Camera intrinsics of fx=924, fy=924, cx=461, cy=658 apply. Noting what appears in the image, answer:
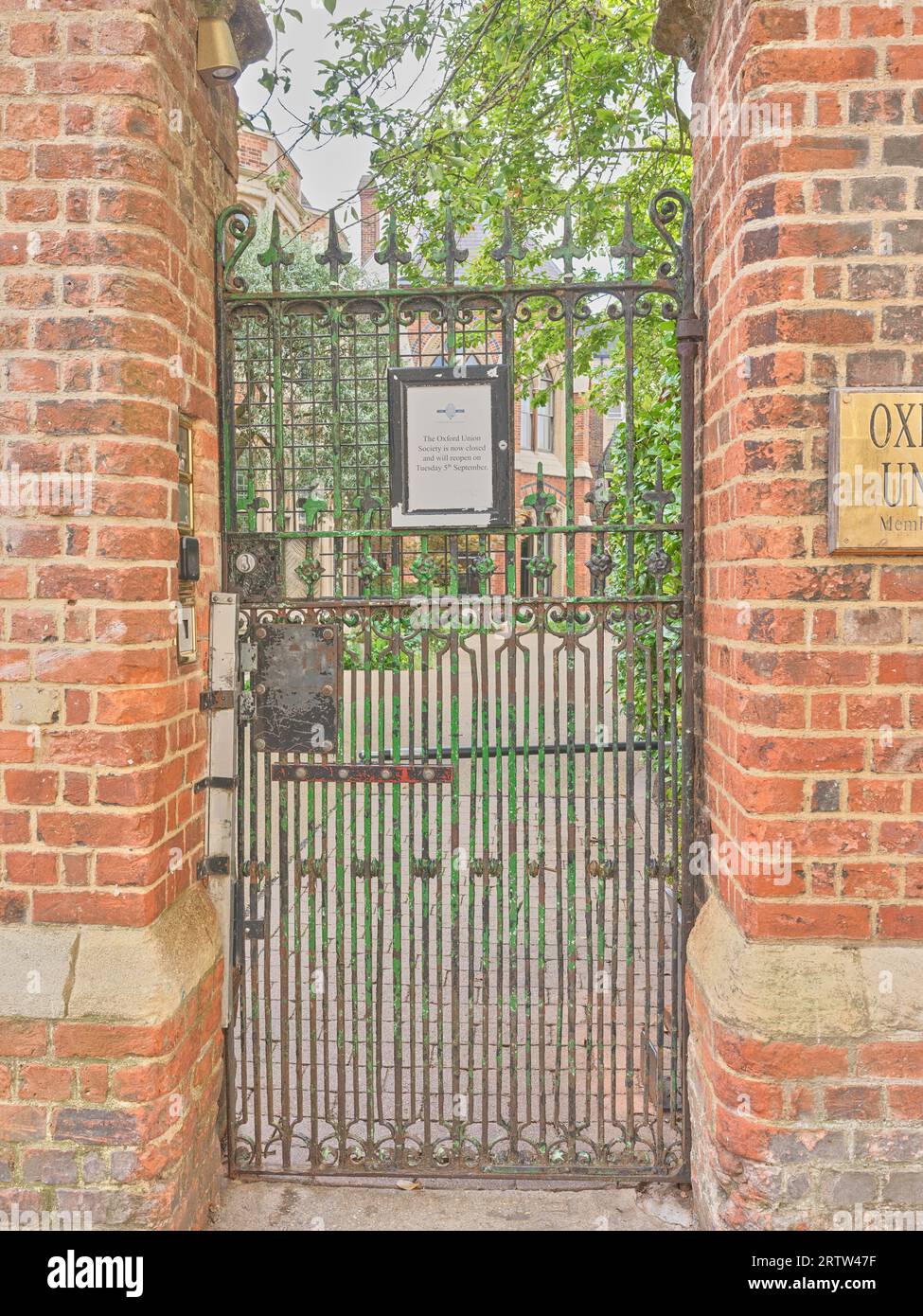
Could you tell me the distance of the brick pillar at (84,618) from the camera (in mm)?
2428

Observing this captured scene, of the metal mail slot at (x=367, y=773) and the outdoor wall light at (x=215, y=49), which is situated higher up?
the outdoor wall light at (x=215, y=49)

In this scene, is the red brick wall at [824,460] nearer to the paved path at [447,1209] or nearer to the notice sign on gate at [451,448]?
the notice sign on gate at [451,448]

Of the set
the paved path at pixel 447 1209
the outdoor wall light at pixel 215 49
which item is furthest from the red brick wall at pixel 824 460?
the outdoor wall light at pixel 215 49

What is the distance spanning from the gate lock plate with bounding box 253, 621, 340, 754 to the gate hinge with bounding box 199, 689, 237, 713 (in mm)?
89

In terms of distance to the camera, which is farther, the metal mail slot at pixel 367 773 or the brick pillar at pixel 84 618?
the metal mail slot at pixel 367 773

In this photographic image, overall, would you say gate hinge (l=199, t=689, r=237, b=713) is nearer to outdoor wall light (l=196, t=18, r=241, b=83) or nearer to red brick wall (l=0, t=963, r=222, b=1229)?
red brick wall (l=0, t=963, r=222, b=1229)

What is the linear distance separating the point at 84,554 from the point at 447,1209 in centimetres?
228

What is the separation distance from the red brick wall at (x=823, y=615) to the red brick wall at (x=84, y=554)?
1.57m

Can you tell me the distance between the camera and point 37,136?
2.43 m

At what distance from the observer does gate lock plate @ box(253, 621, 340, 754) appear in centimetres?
308

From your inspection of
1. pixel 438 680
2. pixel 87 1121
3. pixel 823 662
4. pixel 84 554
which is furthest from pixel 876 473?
pixel 87 1121

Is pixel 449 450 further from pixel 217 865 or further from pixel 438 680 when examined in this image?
pixel 217 865

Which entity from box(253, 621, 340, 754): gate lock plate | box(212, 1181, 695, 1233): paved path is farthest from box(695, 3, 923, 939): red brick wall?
box(253, 621, 340, 754): gate lock plate

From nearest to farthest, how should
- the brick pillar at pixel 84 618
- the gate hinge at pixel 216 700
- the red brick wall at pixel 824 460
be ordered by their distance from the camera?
the red brick wall at pixel 824 460
the brick pillar at pixel 84 618
the gate hinge at pixel 216 700
